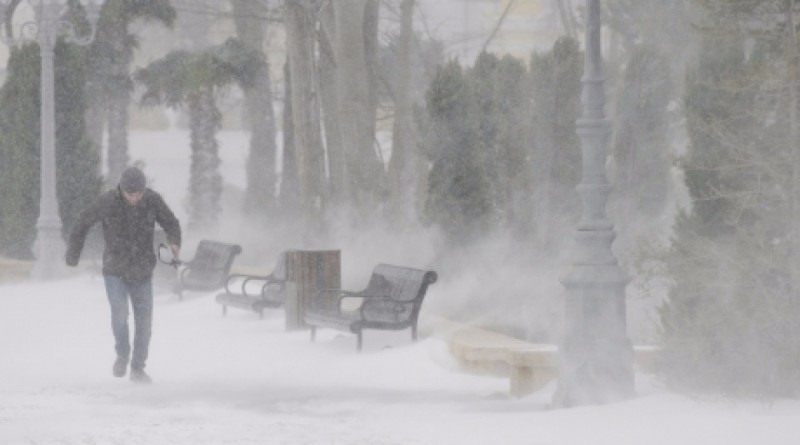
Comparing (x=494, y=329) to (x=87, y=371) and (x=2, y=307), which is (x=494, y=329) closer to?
(x=87, y=371)

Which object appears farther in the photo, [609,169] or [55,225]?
[609,169]

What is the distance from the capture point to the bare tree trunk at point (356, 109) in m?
29.4

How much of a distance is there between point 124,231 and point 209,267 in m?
8.58

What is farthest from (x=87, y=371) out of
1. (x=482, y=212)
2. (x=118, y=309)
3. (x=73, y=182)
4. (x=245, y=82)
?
(x=245, y=82)

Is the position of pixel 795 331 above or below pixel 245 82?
below

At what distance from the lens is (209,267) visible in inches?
931

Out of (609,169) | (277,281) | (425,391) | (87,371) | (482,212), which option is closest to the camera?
(425,391)

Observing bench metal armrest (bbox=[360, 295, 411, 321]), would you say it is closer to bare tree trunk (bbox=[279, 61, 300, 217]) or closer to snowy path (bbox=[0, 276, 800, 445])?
snowy path (bbox=[0, 276, 800, 445])

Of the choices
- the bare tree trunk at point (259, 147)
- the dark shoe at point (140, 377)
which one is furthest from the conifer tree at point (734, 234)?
the bare tree trunk at point (259, 147)

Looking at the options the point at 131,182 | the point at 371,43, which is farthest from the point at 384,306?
the point at 371,43

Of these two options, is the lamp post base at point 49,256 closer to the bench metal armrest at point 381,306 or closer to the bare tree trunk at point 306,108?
the bare tree trunk at point 306,108

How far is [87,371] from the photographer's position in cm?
1603

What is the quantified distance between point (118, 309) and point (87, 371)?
1.04m

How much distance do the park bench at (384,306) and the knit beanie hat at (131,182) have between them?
8.49 feet
